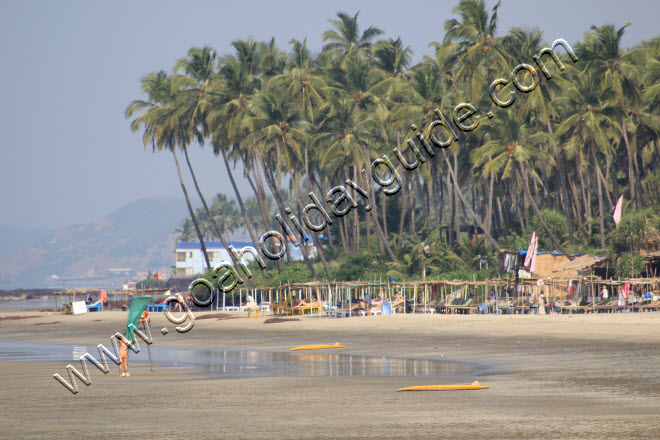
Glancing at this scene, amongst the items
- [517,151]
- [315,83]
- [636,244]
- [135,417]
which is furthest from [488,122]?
[135,417]

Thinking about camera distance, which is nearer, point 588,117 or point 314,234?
point 588,117

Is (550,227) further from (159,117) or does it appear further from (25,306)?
(25,306)

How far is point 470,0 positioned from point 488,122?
282 inches

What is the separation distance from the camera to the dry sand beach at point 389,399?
1055cm

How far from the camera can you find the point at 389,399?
1323 cm

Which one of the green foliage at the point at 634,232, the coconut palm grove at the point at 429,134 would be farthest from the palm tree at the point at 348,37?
the green foliage at the point at 634,232

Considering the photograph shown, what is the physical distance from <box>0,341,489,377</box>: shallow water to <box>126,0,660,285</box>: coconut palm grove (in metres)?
21.3

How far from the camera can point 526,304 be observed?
3772 centimetres

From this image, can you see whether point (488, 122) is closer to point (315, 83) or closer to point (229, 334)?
point (315, 83)

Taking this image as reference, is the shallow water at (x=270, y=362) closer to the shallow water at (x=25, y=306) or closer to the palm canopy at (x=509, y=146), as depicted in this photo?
the palm canopy at (x=509, y=146)

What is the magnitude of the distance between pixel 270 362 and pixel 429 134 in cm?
2917

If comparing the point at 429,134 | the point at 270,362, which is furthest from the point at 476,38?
the point at 270,362

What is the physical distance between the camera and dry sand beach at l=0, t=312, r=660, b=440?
34.6ft

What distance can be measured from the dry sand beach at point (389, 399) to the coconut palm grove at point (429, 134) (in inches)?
750
